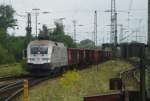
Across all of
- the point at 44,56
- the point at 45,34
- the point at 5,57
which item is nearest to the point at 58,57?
the point at 44,56

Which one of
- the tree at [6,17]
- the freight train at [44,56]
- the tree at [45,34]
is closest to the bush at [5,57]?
the tree at [45,34]

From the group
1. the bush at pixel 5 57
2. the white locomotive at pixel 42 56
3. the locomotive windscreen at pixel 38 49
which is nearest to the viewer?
the white locomotive at pixel 42 56

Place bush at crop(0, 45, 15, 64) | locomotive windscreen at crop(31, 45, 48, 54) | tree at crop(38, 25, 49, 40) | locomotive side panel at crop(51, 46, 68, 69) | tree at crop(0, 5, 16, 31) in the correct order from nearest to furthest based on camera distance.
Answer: locomotive windscreen at crop(31, 45, 48, 54)
locomotive side panel at crop(51, 46, 68, 69)
tree at crop(38, 25, 49, 40)
bush at crop(0, 45, 15, 64)
tree at crop(0, 5, 16, 31)

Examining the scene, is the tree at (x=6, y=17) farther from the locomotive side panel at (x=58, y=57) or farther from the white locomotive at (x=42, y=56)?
the white locomotive at (x=42, y=56)

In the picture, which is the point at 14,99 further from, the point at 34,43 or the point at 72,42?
the point at 72,42

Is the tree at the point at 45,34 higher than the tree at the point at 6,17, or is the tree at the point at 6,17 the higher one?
the tree at the point at 6,17

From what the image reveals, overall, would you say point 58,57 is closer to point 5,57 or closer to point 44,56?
point 44,56

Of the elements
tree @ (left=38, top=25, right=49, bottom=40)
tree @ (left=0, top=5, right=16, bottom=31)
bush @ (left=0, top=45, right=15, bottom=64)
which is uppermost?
tree @ (left=0, top=5, right=16, bottom=31)

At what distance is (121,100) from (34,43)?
2407 centimetres

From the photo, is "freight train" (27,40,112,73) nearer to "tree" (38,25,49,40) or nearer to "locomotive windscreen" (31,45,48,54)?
"locomotive windscreen" (31,45,48,54)

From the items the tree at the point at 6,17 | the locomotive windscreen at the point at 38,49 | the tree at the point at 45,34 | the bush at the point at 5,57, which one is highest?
the tree at the point at 6,17

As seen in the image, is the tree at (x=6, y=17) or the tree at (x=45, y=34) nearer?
the tree at (x=45, y=34)

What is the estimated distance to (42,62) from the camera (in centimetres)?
3425

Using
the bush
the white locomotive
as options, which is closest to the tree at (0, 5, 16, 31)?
the bush
